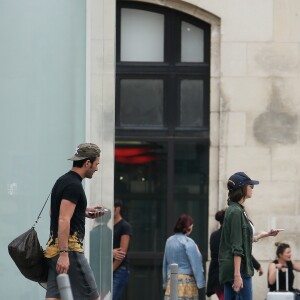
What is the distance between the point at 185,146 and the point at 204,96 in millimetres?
796

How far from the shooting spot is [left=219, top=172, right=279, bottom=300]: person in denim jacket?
12.1m

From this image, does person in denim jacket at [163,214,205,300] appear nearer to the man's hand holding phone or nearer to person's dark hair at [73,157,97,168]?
the man's hand holding phone

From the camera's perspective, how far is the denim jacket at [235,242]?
12.1 metres

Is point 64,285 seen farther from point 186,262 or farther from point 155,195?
point 155,195

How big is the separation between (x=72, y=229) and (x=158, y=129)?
960 cm

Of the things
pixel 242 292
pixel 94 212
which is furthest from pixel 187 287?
pixel 94 212

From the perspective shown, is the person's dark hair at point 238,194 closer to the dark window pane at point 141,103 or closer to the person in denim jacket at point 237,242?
the person in denim jacket at point 237,242

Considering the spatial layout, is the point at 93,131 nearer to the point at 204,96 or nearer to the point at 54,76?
the point at 54,76

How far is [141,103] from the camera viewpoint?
2014cm

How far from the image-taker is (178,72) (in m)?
20.1

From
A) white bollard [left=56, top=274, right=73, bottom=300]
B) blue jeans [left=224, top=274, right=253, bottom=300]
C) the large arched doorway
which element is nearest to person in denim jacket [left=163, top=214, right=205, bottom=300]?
blue jeans [left=224, top=274, right=253, bottom=300]

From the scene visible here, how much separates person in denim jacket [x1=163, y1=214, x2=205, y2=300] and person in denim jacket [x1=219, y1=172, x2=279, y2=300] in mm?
3708

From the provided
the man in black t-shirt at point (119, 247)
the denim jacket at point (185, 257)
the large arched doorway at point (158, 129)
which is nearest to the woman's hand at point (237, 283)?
the denim jacket at point (185, 257)

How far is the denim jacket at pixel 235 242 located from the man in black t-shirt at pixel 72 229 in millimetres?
1797
